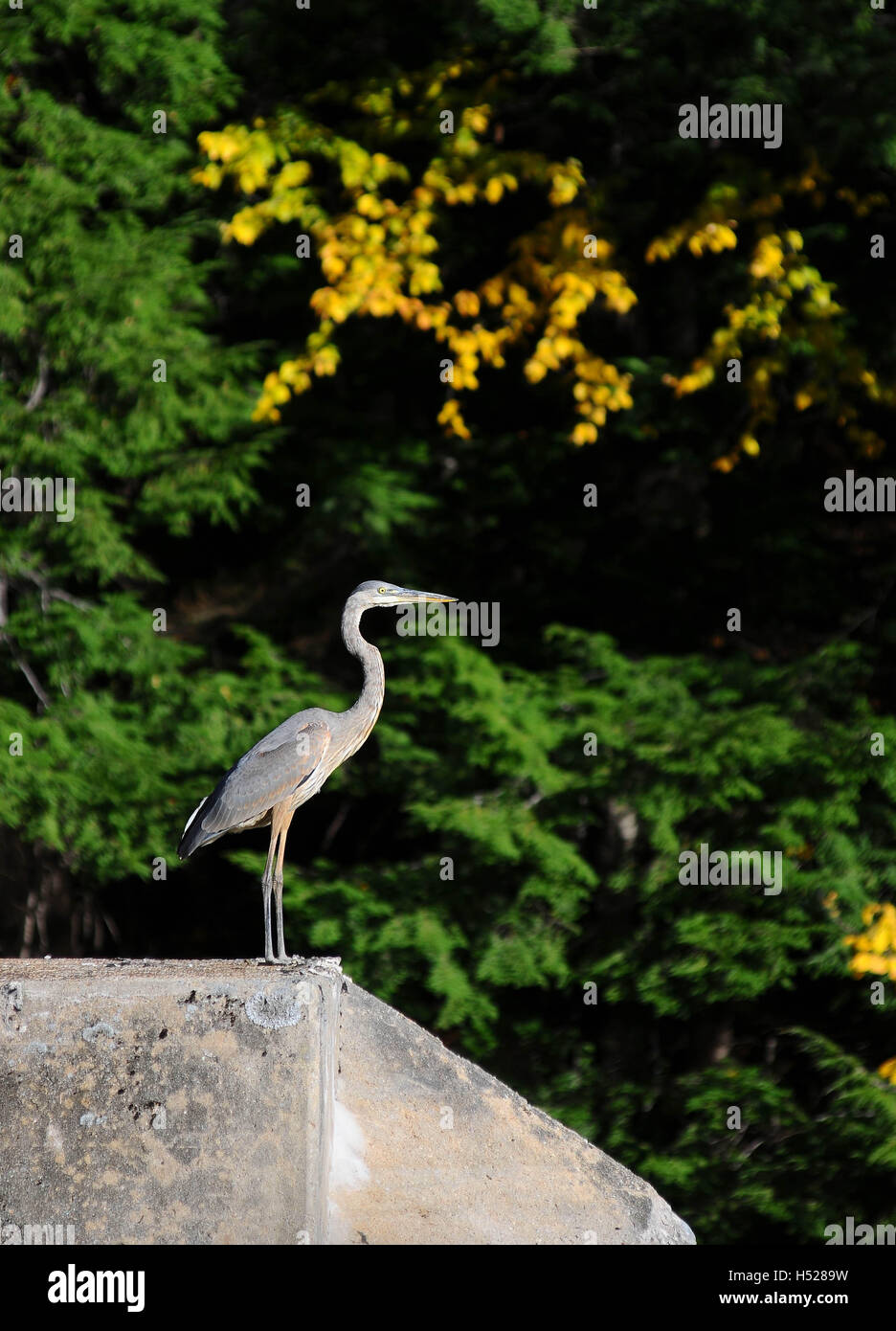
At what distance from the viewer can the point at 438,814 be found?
8.63 m

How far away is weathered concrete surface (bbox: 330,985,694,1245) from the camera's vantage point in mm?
3766

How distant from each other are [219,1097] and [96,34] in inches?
316

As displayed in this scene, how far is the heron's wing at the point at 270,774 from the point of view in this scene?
464cm

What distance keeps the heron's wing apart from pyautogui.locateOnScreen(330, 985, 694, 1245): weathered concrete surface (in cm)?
85

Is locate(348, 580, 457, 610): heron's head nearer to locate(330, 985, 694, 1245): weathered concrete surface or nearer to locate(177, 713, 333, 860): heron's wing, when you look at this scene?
locate(177, 713, 333, 860): heron's wing

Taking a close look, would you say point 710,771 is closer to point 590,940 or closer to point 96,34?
point 590,940

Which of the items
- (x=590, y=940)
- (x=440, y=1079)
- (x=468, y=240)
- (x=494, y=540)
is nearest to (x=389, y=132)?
(x=468, y=240)

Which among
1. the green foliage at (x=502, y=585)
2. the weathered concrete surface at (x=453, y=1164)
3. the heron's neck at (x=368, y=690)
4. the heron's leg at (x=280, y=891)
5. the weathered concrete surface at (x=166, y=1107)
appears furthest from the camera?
the green foliage at (x=502, y=585)

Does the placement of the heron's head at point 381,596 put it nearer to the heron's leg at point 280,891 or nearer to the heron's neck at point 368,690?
the heron's neck at point 368,690

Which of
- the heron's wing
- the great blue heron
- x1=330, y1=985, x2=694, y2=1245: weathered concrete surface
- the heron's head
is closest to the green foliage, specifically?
the heron's head

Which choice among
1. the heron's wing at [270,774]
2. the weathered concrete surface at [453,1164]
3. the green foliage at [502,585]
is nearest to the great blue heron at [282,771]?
the heron's wing at [270,774]

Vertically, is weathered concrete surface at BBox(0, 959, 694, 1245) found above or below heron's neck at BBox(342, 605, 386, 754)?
below

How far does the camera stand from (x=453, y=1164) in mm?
3889

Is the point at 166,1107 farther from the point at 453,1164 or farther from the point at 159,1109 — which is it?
the point at 453,1164
